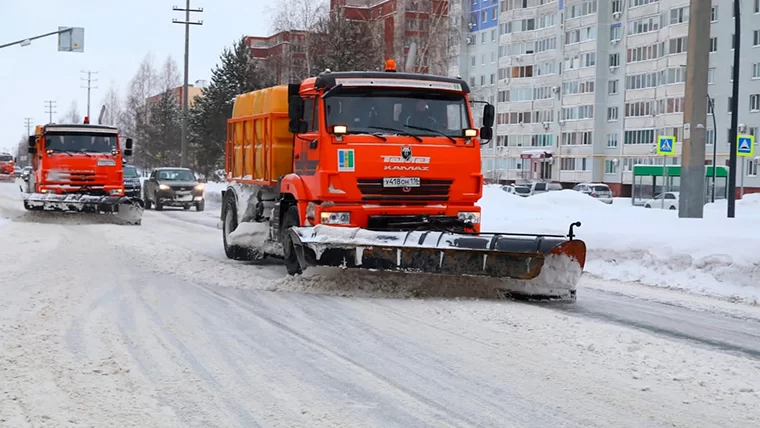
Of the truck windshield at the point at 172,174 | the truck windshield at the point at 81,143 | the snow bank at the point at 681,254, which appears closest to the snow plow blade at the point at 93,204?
the truck windshield at the point at 81,143

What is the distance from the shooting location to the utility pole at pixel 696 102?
65.6ft

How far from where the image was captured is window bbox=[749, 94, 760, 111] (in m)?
66.4

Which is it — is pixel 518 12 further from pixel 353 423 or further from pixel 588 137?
pixel 353 423

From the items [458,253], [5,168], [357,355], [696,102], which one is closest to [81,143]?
[696,102]

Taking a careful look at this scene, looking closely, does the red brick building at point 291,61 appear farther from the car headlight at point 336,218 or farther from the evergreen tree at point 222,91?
the car headlight at point 336,218

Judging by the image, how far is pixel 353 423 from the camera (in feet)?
17.8

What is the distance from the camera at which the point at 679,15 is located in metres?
72.2

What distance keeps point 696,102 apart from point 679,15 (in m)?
55.6

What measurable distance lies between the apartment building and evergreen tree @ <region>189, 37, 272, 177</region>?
53.1 ft

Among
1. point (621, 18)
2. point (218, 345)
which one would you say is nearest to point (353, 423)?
point (218, 345)

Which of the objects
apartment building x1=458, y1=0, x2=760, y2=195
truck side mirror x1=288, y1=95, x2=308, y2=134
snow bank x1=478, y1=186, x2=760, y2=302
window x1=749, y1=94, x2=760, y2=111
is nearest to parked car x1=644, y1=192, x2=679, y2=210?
apartment building x1=458, y1=0, x2=760, y2=195

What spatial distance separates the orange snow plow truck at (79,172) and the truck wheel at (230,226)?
8667mm

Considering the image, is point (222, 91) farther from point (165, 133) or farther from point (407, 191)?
point (407, 191)

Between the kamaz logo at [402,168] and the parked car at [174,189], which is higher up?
the kamaz logo at [402,168]
